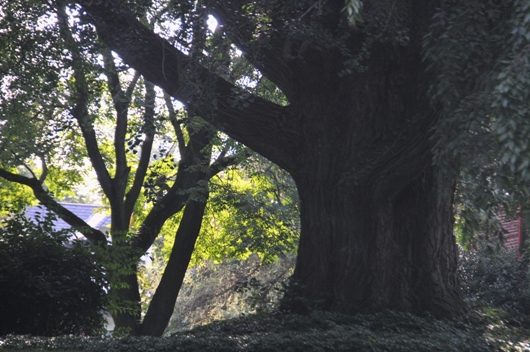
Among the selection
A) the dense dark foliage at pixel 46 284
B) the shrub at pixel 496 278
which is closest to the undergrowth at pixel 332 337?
the dense dark foliage at pixel 46 284

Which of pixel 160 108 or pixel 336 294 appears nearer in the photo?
pixel 336 294

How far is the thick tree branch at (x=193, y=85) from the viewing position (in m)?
10.3

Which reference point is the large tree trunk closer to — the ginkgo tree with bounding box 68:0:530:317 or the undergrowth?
the ginkgo tree with bounding box 68:0:530:317

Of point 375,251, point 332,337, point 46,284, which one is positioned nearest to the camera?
point 332,337

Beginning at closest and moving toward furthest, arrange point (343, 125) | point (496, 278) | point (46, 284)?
point (46, 284), point (343, 125), point (496, 278)

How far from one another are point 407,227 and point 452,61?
3.79 metres

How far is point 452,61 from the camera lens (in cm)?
800

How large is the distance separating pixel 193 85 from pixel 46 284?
3554 millimetres

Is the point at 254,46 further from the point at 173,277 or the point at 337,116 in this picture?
the point at 173,277

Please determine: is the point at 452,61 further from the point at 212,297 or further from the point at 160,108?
the point at 212,297

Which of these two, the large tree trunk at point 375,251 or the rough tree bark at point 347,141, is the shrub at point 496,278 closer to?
the large tree trunk at point 375,251

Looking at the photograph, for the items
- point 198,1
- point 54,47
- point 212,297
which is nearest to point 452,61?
point 198,1

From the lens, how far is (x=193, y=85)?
1002 centimetres

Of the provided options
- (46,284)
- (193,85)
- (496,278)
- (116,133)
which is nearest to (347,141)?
(193,85)
